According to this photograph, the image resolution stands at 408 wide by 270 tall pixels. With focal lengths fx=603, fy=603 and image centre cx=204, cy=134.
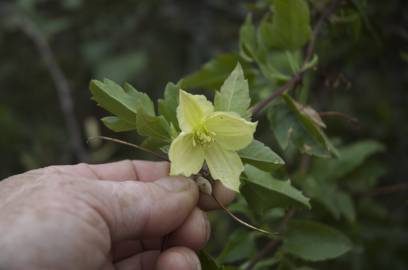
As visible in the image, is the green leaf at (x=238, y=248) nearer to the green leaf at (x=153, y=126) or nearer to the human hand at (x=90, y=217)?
the human hand at (x=90, y=217)

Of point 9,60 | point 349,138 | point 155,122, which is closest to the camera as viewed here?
point 155,122

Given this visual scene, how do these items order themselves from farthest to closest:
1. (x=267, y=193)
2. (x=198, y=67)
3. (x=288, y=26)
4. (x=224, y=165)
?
(x=198, y=67) → (x=288, y=26) → (x=267, y=193) → (x=224, y=165)

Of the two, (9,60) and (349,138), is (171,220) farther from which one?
(9,60)

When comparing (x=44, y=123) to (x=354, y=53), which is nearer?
(x=354, y=53)

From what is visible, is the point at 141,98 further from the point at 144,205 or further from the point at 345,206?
the point at 345,206

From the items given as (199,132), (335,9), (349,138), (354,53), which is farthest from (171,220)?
(349,138)

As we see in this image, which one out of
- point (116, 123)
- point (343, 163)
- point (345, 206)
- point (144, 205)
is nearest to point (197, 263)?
point (144, 205)

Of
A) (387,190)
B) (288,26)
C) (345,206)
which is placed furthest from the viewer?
(387,190)
